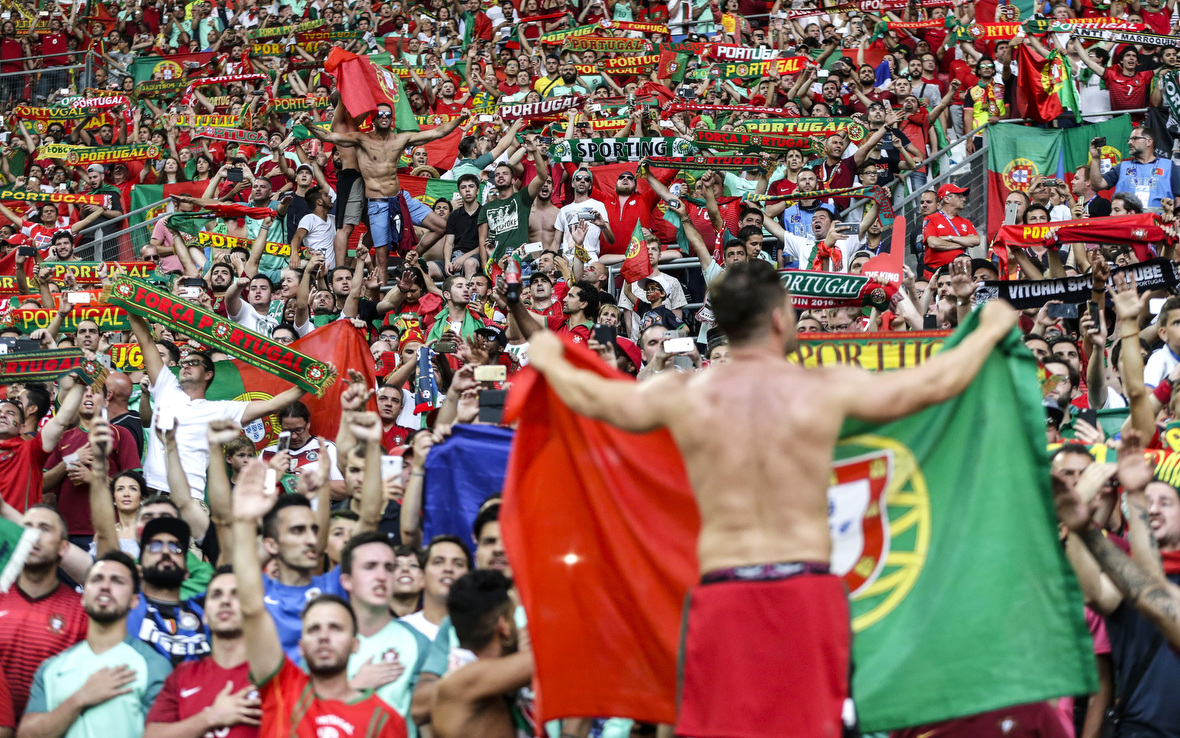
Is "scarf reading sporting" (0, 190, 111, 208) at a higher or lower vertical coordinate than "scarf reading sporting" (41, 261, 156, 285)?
higher

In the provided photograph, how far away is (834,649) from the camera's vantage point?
3922 mm

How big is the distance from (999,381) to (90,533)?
594cm

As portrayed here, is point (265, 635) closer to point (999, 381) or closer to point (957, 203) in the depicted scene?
point (999, 381)

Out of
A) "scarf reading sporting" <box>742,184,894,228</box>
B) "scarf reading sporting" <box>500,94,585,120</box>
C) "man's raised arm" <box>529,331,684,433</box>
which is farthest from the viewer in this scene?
"scarf reading sporting" <box>500,94,585,120</box>

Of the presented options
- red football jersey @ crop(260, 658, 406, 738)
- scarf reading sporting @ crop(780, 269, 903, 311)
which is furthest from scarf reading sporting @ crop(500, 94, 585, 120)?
red football jersey @ crop(260, 658, 406, 738)

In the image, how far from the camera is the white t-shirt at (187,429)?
8820 mm

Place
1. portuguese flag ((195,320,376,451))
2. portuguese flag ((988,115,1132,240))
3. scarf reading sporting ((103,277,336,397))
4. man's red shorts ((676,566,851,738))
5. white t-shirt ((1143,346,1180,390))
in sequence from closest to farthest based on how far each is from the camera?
man's red shorts ((676,566,851,738))
white t-shirt ((1143,346,1180,390))
scarf reading sporting ((103,277,336,397))
portuguese flag ((195,320,376,451))
portuguese flag ((988,115,1132,240))

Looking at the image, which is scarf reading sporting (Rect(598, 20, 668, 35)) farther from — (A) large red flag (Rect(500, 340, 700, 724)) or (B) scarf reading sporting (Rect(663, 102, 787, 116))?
(A) large red flag (Rect(500, 340, 700, 724))

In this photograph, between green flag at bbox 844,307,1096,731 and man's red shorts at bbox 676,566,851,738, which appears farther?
green flag at bbox 844,307,1096,731

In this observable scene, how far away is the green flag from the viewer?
4258 millimetres

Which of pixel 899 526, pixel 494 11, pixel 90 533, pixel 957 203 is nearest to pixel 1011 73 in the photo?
pixel 957 203

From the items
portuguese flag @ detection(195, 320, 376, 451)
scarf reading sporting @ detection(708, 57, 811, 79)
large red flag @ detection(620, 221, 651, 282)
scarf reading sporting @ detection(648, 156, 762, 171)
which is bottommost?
portuguese flag @ detection(195, 320, 376, 451)

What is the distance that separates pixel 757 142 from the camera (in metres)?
13.5

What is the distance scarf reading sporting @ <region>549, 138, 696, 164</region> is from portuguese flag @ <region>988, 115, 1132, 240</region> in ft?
9.24
